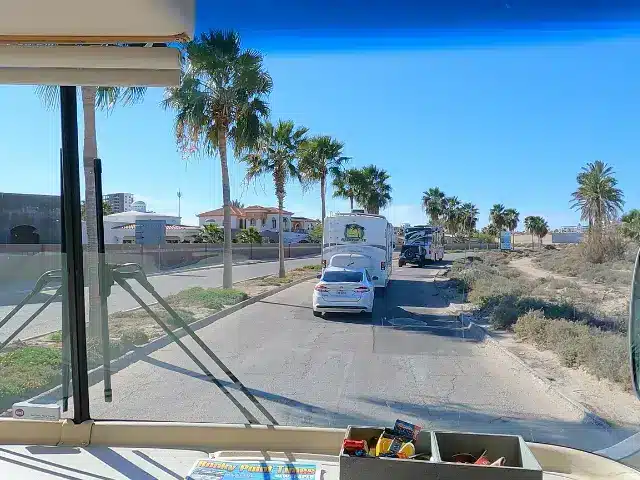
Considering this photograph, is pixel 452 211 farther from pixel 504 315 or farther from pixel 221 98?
pixel 221 98

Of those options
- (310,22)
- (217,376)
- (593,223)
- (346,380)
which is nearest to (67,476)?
(217,376)

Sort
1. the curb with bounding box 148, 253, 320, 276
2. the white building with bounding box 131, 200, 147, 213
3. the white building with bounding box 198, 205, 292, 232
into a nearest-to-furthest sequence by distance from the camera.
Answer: the white building with bounding box 131, 200, 147, 213
the curb with bounding box 148, 253, 320, 276
the white building with bounding box 198, 205, 292, 232

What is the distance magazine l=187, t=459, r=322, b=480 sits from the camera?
2.57 m

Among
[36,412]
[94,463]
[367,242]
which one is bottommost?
[94,463]

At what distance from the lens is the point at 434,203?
5270 millimetres

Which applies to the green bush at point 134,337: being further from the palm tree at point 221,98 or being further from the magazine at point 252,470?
the magazine at point 252,470

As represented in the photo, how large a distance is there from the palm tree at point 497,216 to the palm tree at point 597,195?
517mm

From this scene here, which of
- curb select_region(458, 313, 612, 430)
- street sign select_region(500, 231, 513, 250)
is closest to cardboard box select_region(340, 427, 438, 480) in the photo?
curb select_region(458, 313, 612, 430)

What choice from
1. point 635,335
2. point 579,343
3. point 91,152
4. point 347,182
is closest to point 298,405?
point 91,152

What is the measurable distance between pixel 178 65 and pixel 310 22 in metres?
0.64

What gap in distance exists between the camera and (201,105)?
5117mm

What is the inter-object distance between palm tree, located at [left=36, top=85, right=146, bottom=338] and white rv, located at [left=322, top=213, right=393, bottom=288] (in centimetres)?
497

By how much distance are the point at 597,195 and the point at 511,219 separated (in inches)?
25.4

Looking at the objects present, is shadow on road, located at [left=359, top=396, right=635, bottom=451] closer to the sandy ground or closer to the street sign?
the sandy ground
